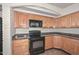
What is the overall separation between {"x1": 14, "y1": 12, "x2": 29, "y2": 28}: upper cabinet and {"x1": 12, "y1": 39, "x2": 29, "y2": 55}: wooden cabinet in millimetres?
241

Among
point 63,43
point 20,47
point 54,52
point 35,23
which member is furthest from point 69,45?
point 20,47

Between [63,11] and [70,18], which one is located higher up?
[63,11]

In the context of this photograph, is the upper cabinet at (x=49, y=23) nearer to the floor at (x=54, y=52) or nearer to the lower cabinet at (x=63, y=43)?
the lower cabinet at (x=63, y=43)

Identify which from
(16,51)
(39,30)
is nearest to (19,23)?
(39,30)

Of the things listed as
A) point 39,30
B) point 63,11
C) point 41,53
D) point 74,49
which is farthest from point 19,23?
point 74,49

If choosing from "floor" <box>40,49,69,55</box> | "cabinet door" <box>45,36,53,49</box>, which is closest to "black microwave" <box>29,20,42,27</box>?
"cabinet door" <box>45,36,53,49</box>

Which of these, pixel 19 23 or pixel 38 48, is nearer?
pixel 19 23

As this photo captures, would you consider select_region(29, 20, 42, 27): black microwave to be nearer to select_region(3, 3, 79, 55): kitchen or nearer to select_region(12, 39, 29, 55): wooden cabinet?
select_region(3, 3, 79, 55): kitchen

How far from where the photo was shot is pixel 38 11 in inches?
64.3

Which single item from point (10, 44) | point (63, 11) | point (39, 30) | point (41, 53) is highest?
point (63, 11)

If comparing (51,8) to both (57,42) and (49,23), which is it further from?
(57,42)

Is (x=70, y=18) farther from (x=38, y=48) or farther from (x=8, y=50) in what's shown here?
(x=8, y=50)

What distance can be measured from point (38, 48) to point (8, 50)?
493mm

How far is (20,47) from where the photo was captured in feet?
5.32
